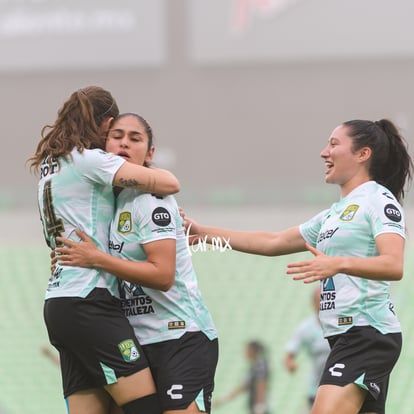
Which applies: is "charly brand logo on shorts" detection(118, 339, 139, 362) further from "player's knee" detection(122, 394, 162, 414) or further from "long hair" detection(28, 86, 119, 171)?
"long hair" detection(28, 86, 119, 171)

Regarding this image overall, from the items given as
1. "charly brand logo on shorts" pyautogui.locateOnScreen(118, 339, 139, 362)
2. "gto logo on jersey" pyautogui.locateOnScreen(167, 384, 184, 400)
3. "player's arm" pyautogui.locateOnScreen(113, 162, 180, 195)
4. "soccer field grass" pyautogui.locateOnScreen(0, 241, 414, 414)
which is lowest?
"soccer field grass" pyautogui.locateOnScreen(0, 241, 414, 414)

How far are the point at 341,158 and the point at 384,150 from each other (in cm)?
22

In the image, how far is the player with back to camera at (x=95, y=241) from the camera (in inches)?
171

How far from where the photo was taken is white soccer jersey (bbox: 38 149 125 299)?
4348 mm

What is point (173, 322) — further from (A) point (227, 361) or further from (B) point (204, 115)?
(B) point (204, 115)

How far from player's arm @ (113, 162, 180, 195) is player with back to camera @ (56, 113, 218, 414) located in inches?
3.7

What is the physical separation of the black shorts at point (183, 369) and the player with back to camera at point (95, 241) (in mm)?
64

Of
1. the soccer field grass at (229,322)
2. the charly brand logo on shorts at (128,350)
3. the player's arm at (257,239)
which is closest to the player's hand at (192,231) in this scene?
the player's arm at (257,239)

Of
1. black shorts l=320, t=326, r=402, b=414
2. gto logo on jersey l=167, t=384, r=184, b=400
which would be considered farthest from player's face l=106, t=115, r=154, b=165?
black shorts l=320, t=326, r=402, b=414

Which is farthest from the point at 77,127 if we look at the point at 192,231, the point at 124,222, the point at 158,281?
the point at 192,231

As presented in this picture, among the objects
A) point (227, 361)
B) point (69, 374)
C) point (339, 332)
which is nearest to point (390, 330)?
point (339, 332)

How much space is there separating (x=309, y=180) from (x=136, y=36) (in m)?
7.20

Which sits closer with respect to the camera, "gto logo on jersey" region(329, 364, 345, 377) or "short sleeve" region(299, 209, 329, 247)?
"gto logo on jersey" region(329, 364, 345, 377)

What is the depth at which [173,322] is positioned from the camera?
4.48 metres
